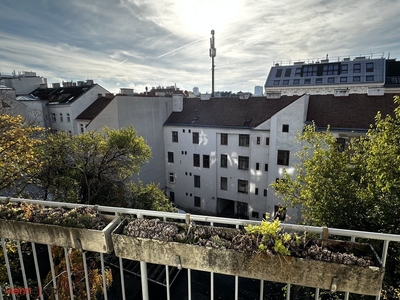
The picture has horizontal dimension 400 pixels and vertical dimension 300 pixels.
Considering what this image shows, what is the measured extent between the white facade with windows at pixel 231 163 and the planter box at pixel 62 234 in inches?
626

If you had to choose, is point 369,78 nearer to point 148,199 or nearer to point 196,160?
point 196,160

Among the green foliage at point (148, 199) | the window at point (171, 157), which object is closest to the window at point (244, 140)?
the window at point (171, 157)

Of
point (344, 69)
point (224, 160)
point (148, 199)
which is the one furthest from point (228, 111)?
point (344, 69)

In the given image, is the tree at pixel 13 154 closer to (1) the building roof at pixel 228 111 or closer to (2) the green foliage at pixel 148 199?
(2) the green foliage at pixel 148 199

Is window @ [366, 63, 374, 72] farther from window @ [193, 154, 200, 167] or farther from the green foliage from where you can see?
the green foliage

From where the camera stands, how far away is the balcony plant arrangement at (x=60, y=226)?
2977mm

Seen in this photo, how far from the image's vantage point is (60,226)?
3.06 metres

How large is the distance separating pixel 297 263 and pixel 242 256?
1.84 ft

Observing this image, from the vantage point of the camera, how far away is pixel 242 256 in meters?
2.57

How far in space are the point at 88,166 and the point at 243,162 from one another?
39.6 feet

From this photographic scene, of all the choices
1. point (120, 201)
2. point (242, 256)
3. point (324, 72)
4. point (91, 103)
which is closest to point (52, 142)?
point (120, 201)

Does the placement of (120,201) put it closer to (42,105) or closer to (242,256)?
(242,256)

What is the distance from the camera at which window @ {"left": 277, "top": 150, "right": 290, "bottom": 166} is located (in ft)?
56.7

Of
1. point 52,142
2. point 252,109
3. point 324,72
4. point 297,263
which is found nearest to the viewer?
point 297,263
